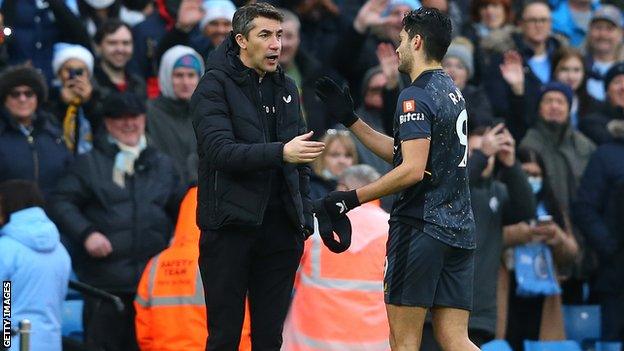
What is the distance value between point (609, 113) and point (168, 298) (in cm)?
566

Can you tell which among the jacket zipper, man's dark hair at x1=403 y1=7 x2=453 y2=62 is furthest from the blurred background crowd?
man's dark hair at x1=403 y1=7 x2=453 y2=62

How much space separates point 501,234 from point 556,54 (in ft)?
11.5

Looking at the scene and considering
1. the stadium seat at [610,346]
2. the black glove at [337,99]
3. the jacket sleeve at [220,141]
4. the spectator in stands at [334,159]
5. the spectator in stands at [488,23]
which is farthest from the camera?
the spectator in stands at [488,23]

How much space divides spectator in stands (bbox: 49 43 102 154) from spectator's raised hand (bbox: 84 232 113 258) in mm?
1095

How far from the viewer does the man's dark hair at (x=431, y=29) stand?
7.77 meters

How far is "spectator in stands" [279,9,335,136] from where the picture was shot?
41.9 feet

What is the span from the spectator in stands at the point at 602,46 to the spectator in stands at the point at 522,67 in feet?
1.47

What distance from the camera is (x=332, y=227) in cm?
782

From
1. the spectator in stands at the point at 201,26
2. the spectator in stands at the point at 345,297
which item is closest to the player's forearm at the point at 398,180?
the spectator in stands at the point at 345,297

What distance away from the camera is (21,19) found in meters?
12.3

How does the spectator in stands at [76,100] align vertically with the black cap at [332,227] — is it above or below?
above

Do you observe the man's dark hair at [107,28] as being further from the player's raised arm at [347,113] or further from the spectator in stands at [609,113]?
the player's raised arm at [347,113]

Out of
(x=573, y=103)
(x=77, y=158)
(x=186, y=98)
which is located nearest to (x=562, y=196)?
(x=573, y=103)

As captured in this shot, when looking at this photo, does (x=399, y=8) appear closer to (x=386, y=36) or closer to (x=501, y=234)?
(x=386, y=36)
